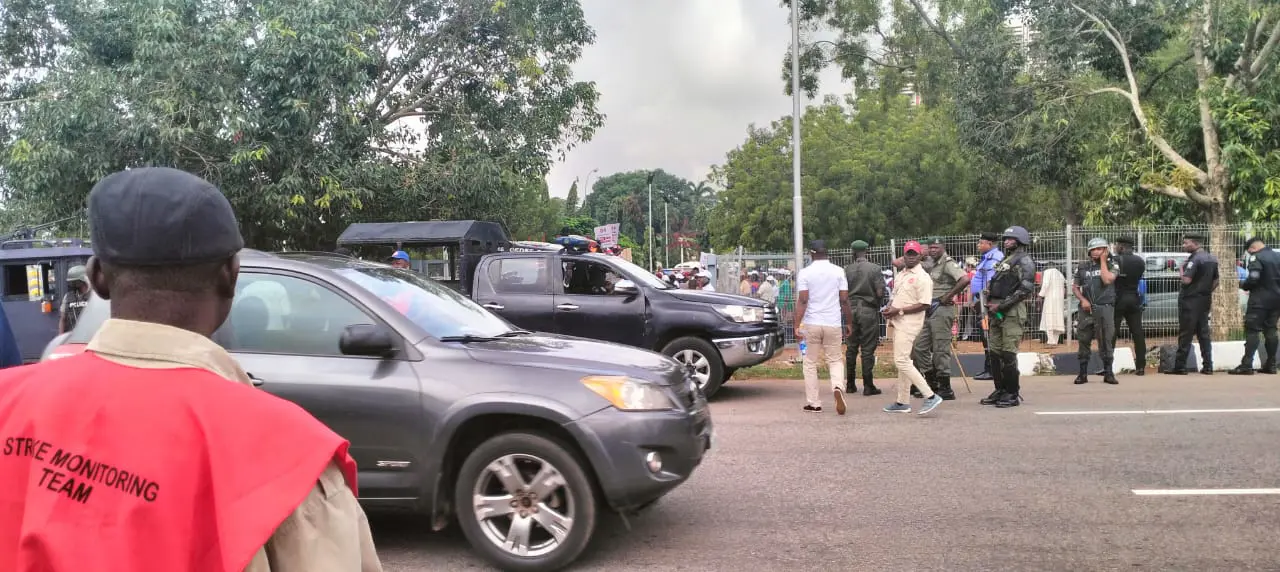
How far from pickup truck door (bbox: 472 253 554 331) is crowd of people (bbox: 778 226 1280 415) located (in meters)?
2.83

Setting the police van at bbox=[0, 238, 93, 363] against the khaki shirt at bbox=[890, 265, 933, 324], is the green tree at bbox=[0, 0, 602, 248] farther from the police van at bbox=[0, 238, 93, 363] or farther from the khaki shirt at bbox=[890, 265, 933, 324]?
the khaki shirt at bbox=[890, 265, 933, 324]

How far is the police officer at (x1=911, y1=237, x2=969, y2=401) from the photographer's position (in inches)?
374

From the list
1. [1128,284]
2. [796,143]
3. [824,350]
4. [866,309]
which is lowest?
[824,350]

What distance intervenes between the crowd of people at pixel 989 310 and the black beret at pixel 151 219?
777 centimetres

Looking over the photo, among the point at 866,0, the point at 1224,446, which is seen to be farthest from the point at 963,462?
the point at 866,0

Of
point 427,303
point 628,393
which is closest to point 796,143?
point 427,303

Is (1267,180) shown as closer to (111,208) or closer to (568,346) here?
(568,346)

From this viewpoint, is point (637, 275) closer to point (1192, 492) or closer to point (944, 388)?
Result: point (944, 388)

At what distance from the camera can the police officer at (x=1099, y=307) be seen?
10.8 m

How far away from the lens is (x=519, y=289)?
401 inches

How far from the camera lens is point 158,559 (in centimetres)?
118

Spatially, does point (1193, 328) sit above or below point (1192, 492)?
above

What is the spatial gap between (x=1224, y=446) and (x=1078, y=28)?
12.0 metres

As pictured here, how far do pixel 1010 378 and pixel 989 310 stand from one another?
0.73 meters
